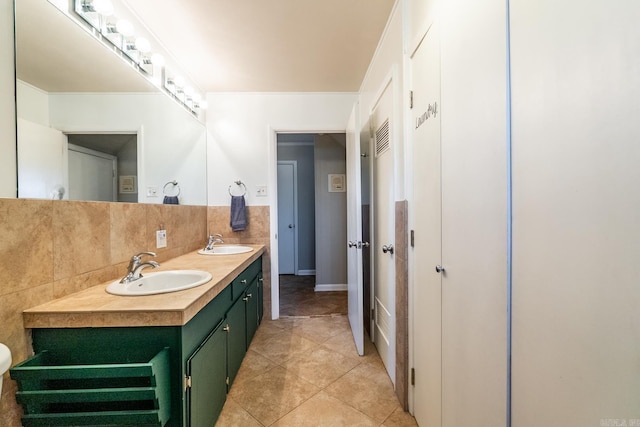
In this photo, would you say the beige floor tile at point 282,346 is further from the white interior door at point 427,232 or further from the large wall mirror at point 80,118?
the large wall mirror at point 80,118

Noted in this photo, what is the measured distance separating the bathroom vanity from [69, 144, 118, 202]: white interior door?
45 cm

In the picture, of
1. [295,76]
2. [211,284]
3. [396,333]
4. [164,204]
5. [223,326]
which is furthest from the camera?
[295,76]

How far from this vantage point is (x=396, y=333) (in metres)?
1.51

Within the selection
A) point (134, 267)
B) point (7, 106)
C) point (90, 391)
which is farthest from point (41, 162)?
point (90, 391)

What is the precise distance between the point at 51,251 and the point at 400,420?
6.05 ft

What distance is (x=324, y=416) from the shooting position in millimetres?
1390

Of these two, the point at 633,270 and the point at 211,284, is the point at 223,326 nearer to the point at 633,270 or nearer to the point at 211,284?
the point at 211,284

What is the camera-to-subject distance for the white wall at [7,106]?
2.87ft

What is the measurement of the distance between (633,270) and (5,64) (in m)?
1.85

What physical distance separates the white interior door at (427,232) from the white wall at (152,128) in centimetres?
166

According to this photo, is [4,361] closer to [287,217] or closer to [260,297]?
[260,297]

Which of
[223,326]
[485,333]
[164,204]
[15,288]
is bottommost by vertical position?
[223,326]

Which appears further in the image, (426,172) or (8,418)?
(426,172)

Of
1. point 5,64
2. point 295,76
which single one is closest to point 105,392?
point 5,64
